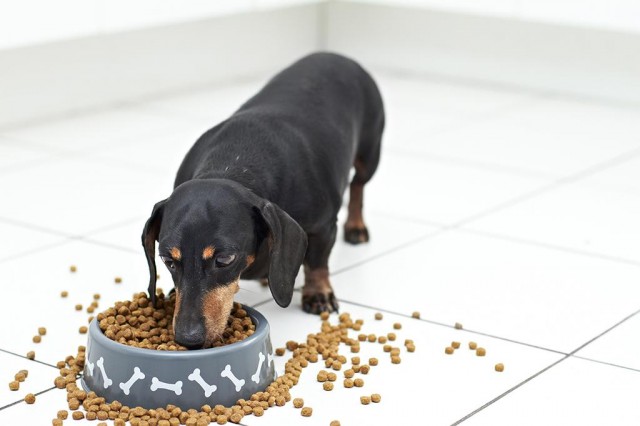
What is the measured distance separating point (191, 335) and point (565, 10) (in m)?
3.51

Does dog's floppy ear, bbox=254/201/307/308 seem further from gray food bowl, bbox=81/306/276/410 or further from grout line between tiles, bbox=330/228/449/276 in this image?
grout line between tiles, bbox=330/228/449/276

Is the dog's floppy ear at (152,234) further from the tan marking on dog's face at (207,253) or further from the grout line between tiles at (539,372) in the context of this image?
the grout line between tiles at (539,372)

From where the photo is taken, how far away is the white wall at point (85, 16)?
439 centimetres

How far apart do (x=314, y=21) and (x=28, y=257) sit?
131 inches

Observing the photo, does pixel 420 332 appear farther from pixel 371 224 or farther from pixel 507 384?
pixel 371 224

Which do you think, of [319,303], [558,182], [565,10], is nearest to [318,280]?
[319,303]

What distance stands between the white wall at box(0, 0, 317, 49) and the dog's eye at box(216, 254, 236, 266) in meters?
2.40

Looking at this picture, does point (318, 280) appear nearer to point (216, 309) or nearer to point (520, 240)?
point (216, 309)

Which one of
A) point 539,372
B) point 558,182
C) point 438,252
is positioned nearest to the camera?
point 539,372

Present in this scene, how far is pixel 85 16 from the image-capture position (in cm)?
467

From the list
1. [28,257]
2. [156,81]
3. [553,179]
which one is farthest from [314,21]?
[28,257]

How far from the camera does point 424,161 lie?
14.7 feet

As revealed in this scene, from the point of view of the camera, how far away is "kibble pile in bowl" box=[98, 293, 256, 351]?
2.38 meters

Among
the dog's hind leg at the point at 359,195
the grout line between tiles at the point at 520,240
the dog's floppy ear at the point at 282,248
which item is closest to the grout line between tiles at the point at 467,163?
the grout line between tiles at the point at 520,240
